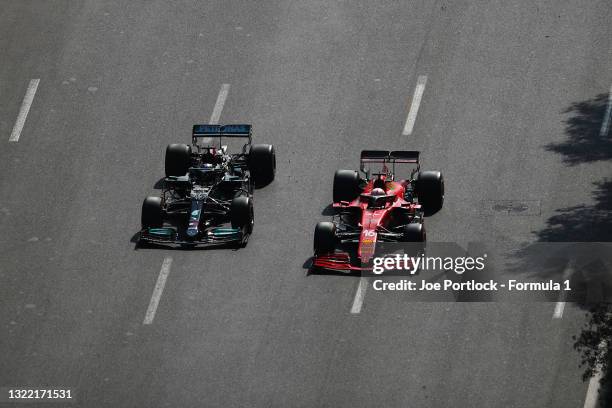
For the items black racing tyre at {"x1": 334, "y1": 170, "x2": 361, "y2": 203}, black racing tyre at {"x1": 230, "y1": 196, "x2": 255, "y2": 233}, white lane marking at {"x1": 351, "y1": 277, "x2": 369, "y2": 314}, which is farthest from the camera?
black racing tyre at {"x1": 334, "y1": 170, "x2": 361, "y2": 203}

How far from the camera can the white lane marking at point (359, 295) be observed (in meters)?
43.8

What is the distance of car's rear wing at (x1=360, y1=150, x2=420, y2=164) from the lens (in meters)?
47.7

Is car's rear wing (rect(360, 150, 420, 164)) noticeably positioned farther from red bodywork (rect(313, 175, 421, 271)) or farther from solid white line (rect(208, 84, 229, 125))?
solid white line (rect(208, 84, 229, 125))

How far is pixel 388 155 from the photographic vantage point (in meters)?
47.8

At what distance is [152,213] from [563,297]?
31.8ft

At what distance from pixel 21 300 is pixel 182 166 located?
5.96 meters

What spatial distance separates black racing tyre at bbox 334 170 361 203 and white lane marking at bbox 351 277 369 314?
315 cm

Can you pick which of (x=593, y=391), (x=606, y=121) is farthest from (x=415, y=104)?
(x=593, y=391)

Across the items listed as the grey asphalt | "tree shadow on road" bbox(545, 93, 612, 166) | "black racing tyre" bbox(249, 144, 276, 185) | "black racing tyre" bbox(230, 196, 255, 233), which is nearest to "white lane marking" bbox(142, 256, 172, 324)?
the grey asphalt

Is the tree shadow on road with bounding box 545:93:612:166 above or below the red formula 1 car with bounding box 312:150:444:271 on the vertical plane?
above

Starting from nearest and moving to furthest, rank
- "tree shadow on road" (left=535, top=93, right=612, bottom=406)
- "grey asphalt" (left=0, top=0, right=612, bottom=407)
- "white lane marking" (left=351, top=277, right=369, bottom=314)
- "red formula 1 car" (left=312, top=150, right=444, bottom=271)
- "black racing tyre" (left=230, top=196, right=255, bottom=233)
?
"tree shadow on road" (left=535, top=93, right=612, bottom=406) → "grey asphalt" (left=0, top=0, right=612, bottom=407) → "white lane marking" (left=351, top=277, right=369, bottom=314) → "red formula 1 car" (left=312, top=150, right=444, bottom=271) → "black racing tyre" (left=230, top=196, right=255, bottom=233)

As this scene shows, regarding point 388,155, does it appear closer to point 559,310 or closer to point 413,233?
point 413,233

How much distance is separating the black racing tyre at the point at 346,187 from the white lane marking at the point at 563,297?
5439mm

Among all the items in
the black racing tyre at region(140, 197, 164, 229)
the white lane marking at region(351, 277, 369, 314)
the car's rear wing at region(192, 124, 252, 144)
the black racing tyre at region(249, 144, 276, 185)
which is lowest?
the white lane marking at region(351, 277, 369, 314)
